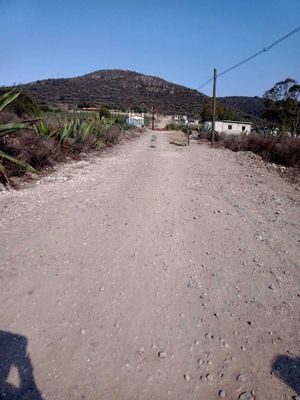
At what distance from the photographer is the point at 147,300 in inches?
107

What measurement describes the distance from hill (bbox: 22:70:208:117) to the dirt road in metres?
65.2

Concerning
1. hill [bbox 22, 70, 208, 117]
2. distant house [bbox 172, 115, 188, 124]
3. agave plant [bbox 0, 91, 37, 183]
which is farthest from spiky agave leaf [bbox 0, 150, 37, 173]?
hill [bbox 22, 70, 208, 117]

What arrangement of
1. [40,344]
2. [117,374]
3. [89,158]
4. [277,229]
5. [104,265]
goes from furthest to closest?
[89,158] < [277,229] < [104,265] < [40,344] < [117,374]

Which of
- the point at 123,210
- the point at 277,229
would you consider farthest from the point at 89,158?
the point at 277,229

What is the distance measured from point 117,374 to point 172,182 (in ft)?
17.9

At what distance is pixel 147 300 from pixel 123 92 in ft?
279

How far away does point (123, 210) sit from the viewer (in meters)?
5.03

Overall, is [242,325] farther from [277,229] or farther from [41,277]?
[277,229]

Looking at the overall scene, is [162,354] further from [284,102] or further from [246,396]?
[284,102]

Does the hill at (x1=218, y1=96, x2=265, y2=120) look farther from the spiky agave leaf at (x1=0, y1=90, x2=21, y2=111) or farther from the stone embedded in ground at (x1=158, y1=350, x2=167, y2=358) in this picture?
the stone embedded in ground at (x1=158, y1=350, x2=167, y2=358)

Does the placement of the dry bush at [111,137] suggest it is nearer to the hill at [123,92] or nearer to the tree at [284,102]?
the tree at [284,102]

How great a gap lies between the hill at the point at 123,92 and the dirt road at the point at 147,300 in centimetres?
6521

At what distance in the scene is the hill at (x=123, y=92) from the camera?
71.1 metres

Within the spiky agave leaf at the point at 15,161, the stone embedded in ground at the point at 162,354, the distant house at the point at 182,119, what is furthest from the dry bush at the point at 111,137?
the distant house at the point at 182,119
